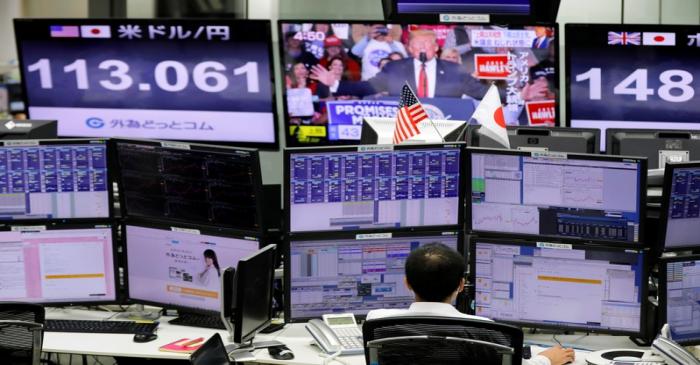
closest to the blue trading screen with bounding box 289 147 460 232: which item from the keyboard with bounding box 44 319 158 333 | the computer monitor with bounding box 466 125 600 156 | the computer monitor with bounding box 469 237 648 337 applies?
the computer monitor with bounding box 469 237 648 337

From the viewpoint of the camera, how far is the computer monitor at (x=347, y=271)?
12.3 ft

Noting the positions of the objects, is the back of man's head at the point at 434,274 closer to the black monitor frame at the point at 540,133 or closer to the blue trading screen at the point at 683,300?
the blue trading screen at the point at 683,300

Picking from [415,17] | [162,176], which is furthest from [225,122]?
[162,176]

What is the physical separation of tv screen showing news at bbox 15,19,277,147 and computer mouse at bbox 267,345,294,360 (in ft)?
10.9

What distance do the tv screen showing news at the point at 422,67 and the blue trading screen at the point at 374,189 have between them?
269 cm

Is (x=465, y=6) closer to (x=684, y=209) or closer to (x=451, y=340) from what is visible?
(x=684, y=209)

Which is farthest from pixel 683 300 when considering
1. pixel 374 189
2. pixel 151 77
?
pixel 151 77

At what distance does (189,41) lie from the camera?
262 inches

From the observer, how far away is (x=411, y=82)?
21.4 feet

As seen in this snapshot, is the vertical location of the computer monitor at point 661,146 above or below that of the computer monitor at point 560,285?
above

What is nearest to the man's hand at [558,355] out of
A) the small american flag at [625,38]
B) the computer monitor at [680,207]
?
the computer monitor at [680,207]

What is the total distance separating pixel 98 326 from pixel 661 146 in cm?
255

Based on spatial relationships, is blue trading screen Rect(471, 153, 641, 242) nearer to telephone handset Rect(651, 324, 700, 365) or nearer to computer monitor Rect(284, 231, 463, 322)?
computer monitor Rect(284, 231, 463, 322)

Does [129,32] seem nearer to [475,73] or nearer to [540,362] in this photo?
[475,73]
